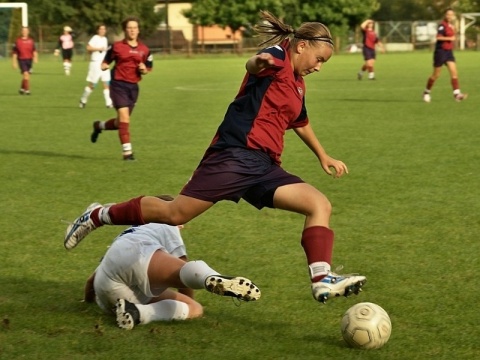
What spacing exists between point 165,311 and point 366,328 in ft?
3.71

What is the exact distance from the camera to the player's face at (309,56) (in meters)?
5.58

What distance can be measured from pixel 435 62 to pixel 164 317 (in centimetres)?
1655

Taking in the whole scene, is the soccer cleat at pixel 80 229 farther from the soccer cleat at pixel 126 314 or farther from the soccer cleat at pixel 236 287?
the soccer cleat at pixel 236 287

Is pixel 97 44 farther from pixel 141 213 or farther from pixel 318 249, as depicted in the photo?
pixel 318 249

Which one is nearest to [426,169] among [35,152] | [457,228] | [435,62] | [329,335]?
[457,228]

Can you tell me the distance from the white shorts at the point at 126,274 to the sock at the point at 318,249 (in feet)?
2.67

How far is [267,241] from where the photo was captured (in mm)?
7762

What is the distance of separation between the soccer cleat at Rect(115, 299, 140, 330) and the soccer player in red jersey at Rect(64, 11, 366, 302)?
0.54 m

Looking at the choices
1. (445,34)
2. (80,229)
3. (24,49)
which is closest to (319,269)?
(80,229)

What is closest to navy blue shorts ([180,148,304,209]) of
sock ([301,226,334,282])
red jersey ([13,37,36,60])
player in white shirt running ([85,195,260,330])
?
sock ([301,226,334,282])

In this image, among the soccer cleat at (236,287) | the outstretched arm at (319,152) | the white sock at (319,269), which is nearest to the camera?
the soccer cleat at (236,287)

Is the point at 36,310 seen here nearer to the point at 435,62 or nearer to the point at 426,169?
the point at 426,169

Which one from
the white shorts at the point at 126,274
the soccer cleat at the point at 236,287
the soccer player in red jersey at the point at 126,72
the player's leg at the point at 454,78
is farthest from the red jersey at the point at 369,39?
the soccer cleat at the point at 236,287

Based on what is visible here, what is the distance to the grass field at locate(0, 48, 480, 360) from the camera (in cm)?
508
